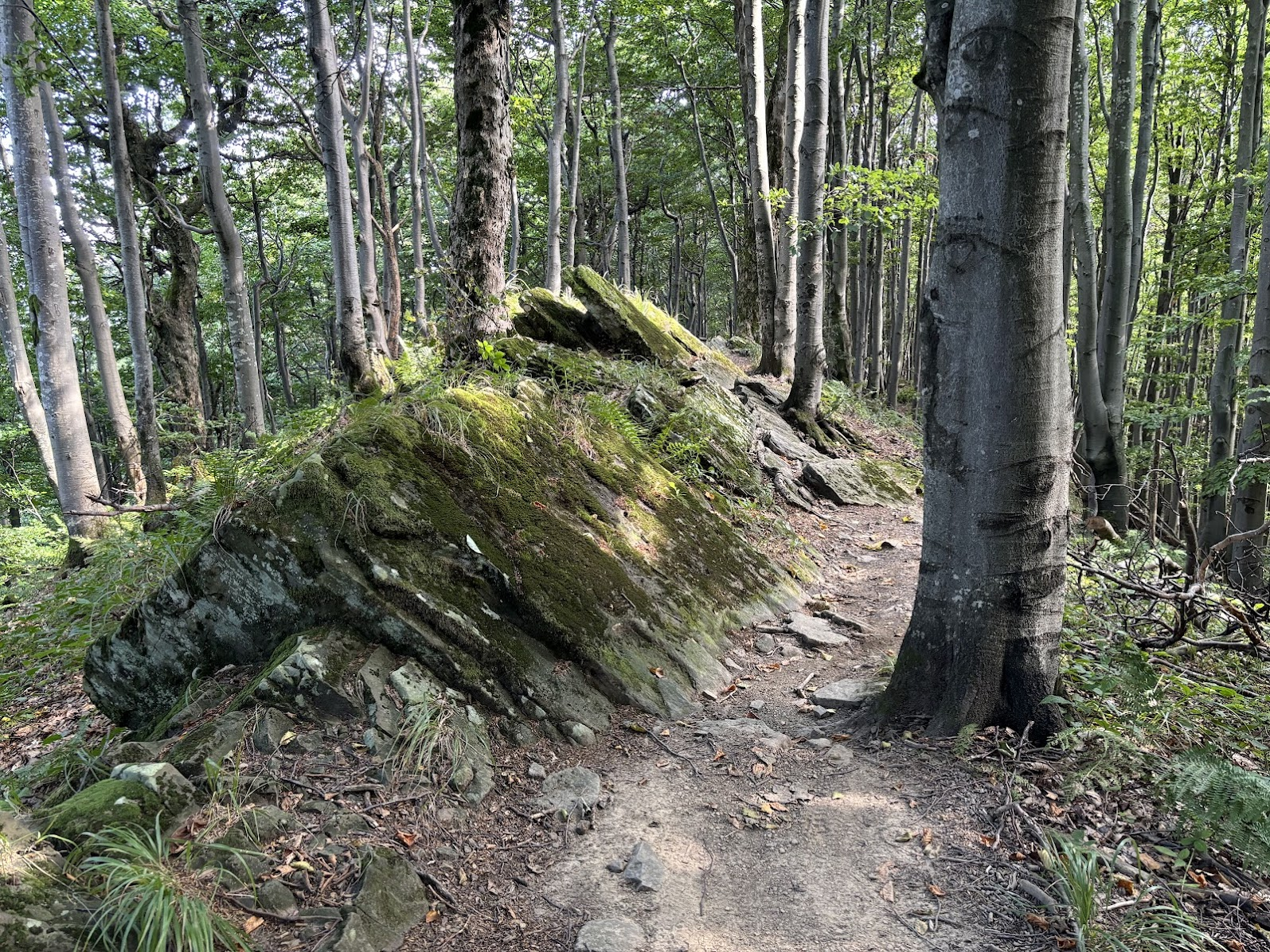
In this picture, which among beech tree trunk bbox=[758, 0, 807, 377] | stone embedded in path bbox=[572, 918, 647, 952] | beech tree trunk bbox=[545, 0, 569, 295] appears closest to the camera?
stone embedded in path bbox=[572, 918, 647, 952]

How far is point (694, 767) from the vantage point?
3.45m

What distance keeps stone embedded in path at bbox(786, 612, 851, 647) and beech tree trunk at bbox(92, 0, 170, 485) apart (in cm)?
851

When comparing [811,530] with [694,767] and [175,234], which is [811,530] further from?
[175,234]

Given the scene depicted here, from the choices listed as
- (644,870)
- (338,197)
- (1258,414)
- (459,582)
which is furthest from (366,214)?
(1258,414)

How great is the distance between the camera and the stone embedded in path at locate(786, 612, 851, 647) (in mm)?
4887

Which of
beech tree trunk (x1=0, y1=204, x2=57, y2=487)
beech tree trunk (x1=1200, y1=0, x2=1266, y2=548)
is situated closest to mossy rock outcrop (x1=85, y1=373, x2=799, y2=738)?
beech tree trunk (x1=1200, y1=0, x2=1266, y2=548)

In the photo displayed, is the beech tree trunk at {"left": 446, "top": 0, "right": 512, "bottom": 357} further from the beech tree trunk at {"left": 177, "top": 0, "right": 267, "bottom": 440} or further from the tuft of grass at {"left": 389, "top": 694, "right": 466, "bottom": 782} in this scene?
the tuft of grass at {"left": 389, "top": 694, "right": 466, "bottom": 782}

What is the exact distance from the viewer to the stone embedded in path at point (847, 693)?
3921mm

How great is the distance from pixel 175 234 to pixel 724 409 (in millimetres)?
12637

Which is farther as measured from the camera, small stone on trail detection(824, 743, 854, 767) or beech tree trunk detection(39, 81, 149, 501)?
beech tree trunk detection(39, 81, 149, 501)

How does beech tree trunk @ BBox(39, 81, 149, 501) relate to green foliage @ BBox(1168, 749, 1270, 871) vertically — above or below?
above

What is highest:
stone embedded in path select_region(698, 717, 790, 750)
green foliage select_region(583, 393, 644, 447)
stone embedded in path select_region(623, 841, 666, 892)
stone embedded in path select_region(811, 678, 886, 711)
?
green foliage select_region(583, 393, 644, 447)

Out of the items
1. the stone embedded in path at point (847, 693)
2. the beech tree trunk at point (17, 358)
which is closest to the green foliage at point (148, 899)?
the stone embedded in path at point (847, 693)

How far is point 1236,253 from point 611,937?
44.5 feet
